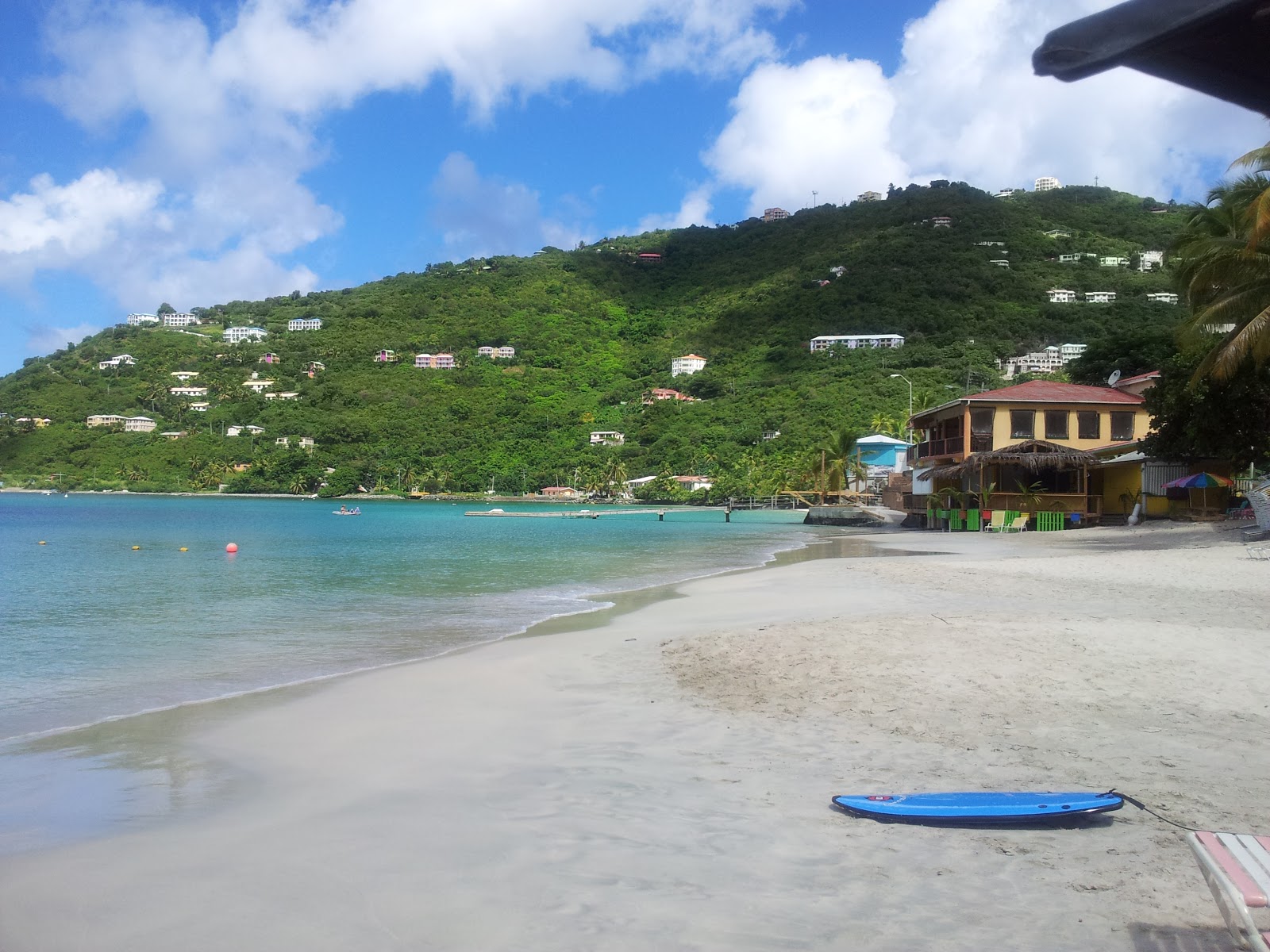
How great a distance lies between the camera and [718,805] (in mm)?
5082

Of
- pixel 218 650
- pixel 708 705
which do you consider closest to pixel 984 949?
pixel 708 705

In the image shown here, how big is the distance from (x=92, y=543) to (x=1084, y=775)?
1573 inches

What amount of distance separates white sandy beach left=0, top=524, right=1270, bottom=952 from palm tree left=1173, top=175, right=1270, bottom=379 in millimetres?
10460

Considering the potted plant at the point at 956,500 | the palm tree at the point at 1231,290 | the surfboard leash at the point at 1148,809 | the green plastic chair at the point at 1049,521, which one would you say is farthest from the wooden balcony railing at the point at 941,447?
the surfboard leash at the point at 1148,809

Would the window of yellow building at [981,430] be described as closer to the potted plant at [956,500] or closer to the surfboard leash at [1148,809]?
the potted plant at [956,500]

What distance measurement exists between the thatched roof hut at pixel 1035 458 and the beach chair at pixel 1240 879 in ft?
101

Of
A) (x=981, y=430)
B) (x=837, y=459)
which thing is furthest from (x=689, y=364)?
(x=981, y=430)

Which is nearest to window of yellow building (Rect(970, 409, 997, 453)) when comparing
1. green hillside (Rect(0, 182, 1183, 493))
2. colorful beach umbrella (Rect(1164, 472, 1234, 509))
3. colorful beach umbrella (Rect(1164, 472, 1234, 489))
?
colorful beach umbrella (Rect(1164, 472, 1234, 509))

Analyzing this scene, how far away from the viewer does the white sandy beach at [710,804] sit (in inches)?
145

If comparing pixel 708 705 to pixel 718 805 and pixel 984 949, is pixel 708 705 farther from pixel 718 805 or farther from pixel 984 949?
pixel 984 949

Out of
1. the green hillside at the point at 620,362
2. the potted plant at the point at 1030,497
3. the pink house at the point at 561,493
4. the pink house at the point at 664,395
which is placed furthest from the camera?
the pink house at the point at 664,395

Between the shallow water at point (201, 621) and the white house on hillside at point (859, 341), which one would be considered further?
the white house on hillside at point (859, 341)

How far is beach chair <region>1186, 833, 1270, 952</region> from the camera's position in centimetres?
261

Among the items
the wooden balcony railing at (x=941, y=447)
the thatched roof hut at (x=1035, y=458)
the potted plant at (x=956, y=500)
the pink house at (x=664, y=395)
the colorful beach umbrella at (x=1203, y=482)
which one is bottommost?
the potted plant at (x=956, y=500)
